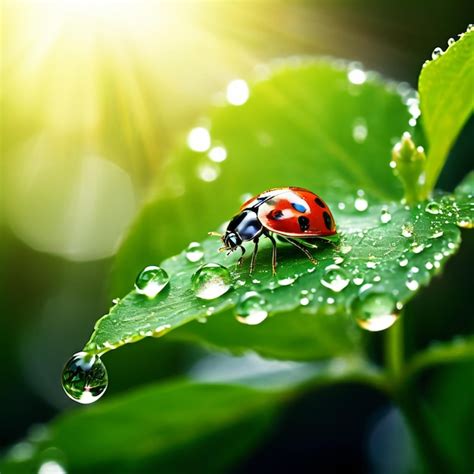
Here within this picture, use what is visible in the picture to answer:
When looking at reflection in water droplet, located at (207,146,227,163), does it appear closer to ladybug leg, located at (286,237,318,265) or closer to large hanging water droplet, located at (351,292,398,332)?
ladybug leg, located at (286,237,318,265)

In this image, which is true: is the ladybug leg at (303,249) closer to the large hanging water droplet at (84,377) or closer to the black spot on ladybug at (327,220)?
the black spot on ladybug at (327,220)

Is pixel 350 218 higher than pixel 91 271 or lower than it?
higher

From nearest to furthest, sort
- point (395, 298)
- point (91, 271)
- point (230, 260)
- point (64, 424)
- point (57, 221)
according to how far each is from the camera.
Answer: point (395, 298) → point (230, 260) → point (64, 424) → point (91, 271) → point (57, 221)

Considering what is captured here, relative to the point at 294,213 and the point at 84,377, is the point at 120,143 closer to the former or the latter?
the point at 294,213

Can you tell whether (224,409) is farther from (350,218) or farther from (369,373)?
(350,218)

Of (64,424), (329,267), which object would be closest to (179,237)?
(64,424)
